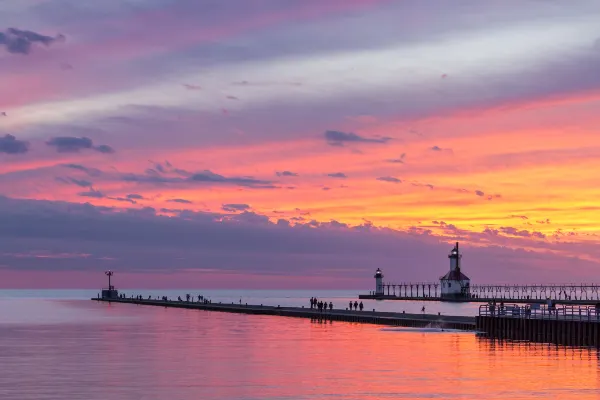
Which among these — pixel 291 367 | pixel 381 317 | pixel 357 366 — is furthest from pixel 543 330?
pixel 381 317

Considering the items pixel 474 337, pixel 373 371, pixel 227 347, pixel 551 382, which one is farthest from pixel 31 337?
pixel 551 382

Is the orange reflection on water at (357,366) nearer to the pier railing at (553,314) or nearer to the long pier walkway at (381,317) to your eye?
the pier railing at (553,314)

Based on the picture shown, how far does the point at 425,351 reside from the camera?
76375 millimetres

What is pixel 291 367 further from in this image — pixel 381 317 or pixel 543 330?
pixel 381 317

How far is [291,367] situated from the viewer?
6656cm

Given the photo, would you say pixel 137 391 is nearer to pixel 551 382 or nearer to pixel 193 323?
pixel 551 382

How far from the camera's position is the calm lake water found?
2085 inches

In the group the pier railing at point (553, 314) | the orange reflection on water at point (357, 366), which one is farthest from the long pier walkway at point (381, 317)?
the orange reflection on water at point (357, 366)

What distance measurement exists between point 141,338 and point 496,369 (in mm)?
43102

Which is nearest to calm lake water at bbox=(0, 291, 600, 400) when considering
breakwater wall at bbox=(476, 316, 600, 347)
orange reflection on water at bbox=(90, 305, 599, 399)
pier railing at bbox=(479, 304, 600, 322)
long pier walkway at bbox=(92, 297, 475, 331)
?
orange reflection on water at bbox=(90, 305, 599, 399)

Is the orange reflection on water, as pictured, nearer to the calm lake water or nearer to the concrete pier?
the calm lake water

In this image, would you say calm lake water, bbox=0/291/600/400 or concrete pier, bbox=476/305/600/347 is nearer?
calm lake water, bbox=0/291/600/400

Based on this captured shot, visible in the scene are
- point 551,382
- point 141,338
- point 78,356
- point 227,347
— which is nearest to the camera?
point 551,382

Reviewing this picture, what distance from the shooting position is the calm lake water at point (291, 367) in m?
53.0
